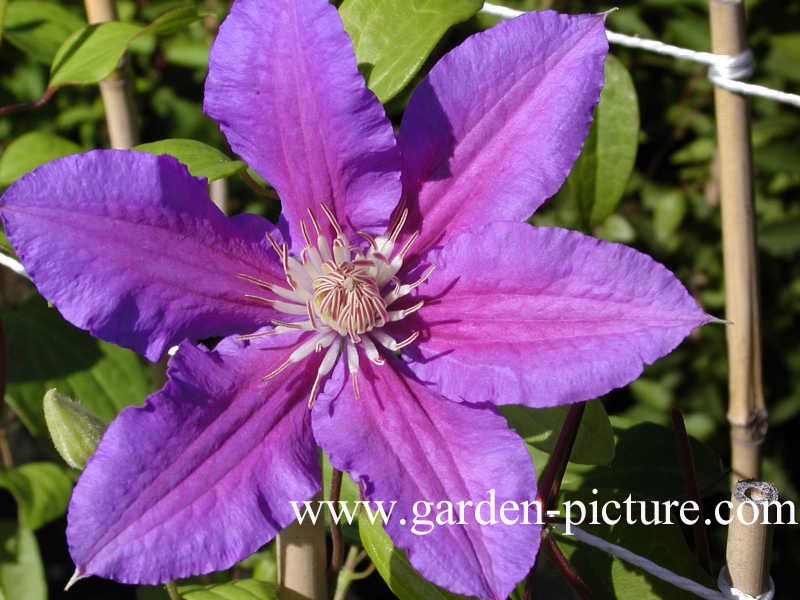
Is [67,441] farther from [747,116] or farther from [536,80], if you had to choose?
[747,116]

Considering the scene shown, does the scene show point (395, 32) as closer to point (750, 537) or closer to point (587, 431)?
point (587, 431)

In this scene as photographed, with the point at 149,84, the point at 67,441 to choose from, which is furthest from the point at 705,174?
the point at 67,441

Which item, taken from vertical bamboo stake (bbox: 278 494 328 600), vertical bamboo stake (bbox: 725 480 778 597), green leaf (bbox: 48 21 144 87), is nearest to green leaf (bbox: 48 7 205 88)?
green leaf (bbox: 48 21 144 87)

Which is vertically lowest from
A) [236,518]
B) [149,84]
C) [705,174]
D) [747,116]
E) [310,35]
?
[705,174]

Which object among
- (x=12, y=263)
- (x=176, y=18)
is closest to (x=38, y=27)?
(x=176, y=18)

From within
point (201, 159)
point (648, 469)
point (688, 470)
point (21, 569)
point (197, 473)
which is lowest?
point (21, 569)
